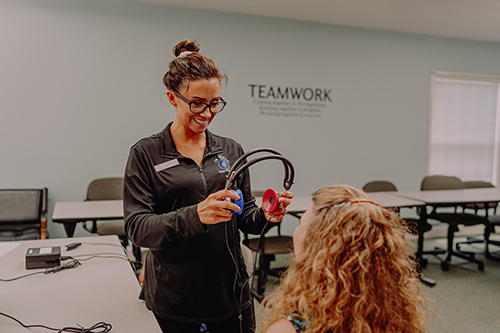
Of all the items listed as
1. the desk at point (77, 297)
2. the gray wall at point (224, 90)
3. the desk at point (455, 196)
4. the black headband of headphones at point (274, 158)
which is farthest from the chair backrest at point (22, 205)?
the desk at point (455, 196)

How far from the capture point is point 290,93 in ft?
15.8

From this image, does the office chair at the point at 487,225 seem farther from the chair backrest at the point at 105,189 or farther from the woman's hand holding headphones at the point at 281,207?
the chair backrest at the point at 105,189

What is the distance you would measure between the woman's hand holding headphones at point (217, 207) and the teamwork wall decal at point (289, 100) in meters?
3.68

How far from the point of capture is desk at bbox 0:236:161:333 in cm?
126

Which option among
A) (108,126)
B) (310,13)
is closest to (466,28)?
(310,13)

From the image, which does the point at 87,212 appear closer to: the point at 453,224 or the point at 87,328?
the point at 87,328

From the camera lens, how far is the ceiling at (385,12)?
13.5 feet

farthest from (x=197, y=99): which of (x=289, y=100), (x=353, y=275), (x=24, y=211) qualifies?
(x=289, y=100)

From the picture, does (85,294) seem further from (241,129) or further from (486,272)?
(486,272)

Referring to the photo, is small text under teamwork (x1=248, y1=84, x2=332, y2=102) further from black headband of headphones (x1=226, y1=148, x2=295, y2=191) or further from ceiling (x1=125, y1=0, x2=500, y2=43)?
black headband of headphones (x1=226, y1=148, x2=295, y2=191)

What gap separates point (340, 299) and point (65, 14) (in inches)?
166

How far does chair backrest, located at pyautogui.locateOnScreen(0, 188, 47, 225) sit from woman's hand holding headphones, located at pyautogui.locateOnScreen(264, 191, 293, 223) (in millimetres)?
3277

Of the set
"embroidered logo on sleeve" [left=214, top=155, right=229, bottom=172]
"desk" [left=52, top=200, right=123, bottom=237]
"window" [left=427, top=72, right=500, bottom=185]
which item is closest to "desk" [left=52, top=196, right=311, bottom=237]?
"desk" [left=52, top=200, right=123, bottom=237]

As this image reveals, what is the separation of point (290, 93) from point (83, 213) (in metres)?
2.90
